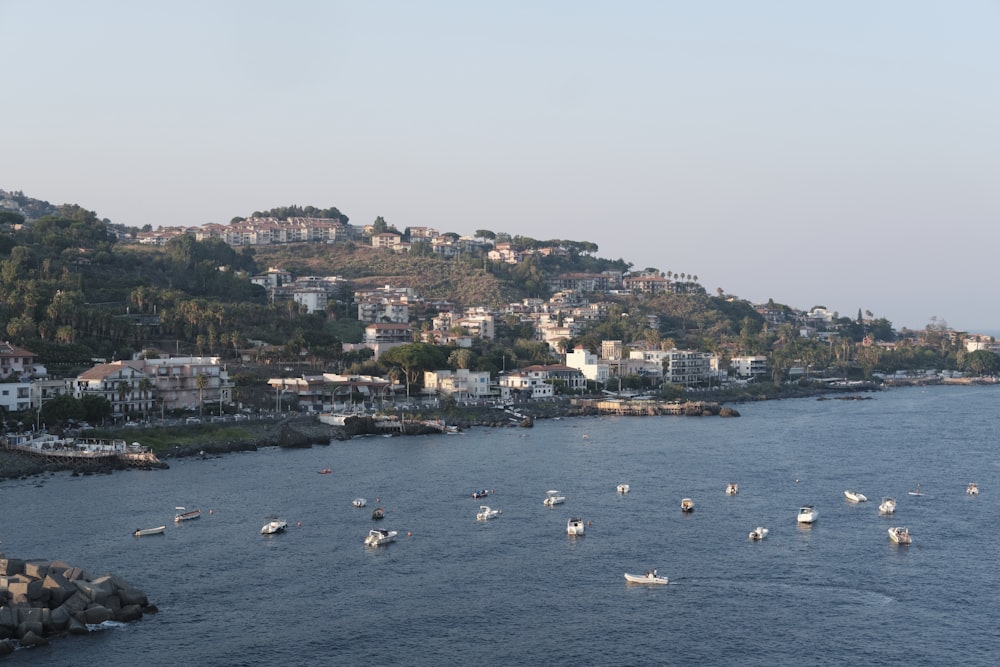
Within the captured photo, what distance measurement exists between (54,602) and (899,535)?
30.4m

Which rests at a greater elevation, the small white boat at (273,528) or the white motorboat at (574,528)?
the small white boat at (273,528)

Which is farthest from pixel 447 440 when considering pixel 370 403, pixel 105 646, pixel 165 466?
pixel 105 646

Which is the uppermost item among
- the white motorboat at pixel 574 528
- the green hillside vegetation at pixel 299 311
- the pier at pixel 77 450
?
the green hillside vegetation at pixel 299 311

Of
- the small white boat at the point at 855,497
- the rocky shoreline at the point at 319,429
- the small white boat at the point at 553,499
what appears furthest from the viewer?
the rocky shoreline at the point at 319,429

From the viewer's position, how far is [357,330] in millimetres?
118250

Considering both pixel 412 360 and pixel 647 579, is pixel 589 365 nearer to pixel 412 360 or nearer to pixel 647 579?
pixel 412 360

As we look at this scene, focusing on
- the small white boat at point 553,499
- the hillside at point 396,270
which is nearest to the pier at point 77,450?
the small white boat at point 553,499

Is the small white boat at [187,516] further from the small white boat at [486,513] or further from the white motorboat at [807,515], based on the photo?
the white motorboat at [807,515]

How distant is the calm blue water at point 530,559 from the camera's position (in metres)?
29.0

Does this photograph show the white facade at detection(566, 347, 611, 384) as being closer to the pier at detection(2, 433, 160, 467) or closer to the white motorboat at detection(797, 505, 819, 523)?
the pier at detection(2, 433, 160, 467)

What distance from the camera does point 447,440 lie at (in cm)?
7244

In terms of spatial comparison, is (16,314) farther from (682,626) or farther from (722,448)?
(682,626)

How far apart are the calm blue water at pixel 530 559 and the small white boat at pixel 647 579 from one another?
1.34ft

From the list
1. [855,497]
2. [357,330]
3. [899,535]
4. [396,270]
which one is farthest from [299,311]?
[899,535]
